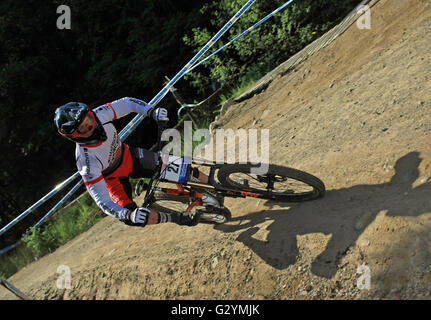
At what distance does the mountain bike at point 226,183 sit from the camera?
4.66 metres

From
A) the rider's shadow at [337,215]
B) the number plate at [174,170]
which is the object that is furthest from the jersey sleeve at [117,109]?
the rider's shadow at [337,215]

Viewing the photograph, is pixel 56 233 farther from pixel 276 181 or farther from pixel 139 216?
pixel 276 181

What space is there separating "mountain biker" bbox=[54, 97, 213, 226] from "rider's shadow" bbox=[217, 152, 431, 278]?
3.67 feet

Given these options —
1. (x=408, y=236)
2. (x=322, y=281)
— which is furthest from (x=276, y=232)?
(x=408, y=236)

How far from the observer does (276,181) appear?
4895 millimetres

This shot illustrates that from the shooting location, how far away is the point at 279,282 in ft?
13.7

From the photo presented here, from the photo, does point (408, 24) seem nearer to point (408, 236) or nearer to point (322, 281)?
point (408, 236)

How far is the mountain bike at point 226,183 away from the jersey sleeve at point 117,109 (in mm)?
552

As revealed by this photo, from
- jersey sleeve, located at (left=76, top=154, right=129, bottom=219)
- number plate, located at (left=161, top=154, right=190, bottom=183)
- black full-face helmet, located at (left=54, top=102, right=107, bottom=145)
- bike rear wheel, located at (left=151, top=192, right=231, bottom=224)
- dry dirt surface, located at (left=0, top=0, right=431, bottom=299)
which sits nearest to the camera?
dry dirt surface, located at (left=0, top=0, right=431, bottom=299)

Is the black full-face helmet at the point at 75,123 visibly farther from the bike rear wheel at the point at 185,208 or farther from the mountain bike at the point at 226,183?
the bike rear wheel at the point at 185,208

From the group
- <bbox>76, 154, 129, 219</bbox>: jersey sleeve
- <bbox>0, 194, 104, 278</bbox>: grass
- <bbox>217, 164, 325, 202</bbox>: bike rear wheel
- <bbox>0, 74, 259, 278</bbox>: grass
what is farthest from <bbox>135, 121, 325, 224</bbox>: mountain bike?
<bbox>0, 194, 104, 278</bbox>: grass

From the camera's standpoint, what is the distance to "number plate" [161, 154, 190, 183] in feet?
15.9

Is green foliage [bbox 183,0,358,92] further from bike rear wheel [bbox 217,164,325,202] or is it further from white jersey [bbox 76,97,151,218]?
white jersey [bbox 76,97,151,218]

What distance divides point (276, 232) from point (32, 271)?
6410 mm
